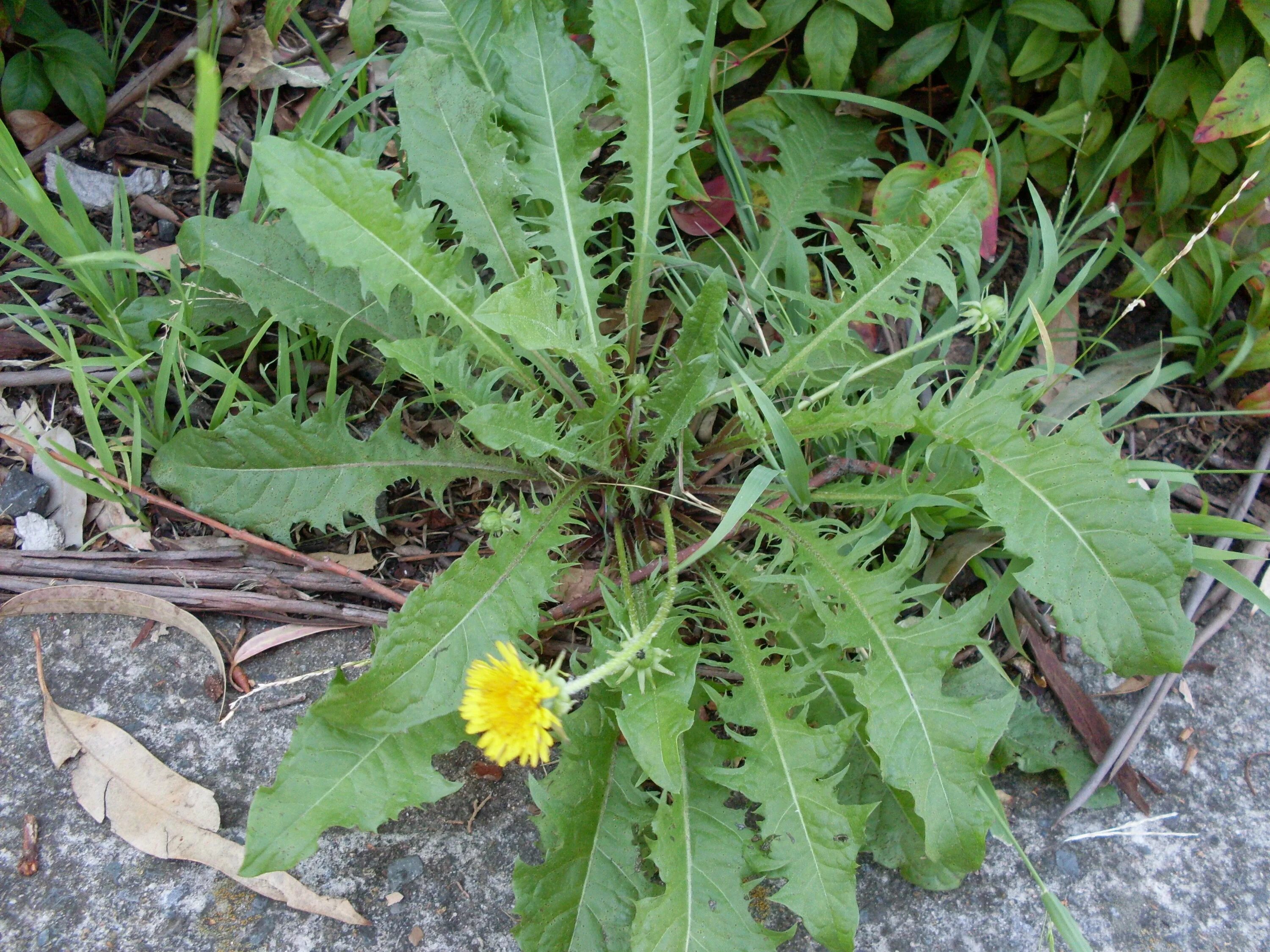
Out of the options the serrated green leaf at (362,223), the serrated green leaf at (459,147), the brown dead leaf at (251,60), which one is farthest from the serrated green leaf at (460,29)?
the brown dead leaf at (251,60)

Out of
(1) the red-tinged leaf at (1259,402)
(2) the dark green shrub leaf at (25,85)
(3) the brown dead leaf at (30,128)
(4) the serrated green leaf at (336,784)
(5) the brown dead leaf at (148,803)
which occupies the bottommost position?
(5) the brown dead leaf at (148,803)

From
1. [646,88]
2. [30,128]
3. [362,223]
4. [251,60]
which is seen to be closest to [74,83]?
[30,128]

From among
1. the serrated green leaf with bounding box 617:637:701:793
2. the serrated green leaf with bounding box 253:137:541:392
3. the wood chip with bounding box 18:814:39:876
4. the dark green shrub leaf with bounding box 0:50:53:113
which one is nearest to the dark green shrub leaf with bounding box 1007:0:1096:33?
the serrated green leaf with bounding box 253:137:541:392

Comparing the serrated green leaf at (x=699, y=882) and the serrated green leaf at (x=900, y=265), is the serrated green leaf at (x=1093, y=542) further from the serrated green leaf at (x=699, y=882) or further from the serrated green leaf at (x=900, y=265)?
the serrated green leaf at (x=699, y=882)

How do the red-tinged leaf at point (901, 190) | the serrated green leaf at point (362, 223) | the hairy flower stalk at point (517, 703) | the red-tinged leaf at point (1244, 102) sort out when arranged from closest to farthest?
the hairy flower stalk at point (517, 703)
the serrated green leaf at point (362, 223)
the red-tinged leaf at point (1244, 102)
the red-tinged leaf at point (901, 190)

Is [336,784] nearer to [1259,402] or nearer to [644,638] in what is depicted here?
[644,638]
